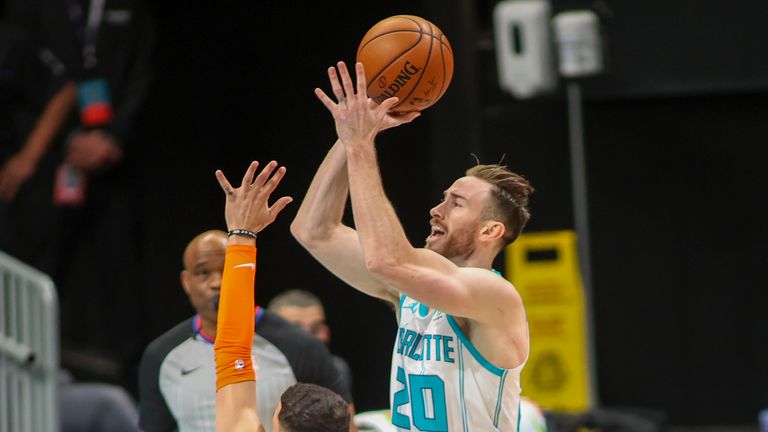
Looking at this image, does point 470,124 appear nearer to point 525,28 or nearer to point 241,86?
point 525,28

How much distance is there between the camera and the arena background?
30.8 ft

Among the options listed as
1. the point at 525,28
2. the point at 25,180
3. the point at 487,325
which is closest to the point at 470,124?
the point at 525,28

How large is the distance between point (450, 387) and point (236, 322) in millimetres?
681

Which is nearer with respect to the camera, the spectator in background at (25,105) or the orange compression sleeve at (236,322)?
the orange compression sleeve at (236,322)

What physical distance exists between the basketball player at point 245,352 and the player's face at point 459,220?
0.55 meters

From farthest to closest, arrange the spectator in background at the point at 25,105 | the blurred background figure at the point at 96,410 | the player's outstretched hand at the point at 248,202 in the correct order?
the spectator in background at the point at 25,105 → the blurred background figure at the point at 96,410 → the player's outstretched hand at the point at 248,202

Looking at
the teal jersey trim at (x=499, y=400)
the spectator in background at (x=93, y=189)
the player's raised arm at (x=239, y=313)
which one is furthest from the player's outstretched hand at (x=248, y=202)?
the spectator in background at (x=93, y=189)

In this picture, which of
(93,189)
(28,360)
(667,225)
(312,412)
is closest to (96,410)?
(28,360)

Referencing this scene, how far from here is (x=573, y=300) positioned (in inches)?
358

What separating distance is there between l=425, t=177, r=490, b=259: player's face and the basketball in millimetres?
293

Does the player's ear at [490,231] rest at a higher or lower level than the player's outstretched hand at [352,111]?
lower

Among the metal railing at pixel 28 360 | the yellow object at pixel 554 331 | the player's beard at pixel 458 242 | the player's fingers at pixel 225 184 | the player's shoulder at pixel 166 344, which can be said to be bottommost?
the yellow object at pixel 554 331

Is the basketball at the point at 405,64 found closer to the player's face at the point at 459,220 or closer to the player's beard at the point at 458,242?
the player's face at the point at 459,220

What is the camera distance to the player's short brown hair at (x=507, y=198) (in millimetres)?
4102
